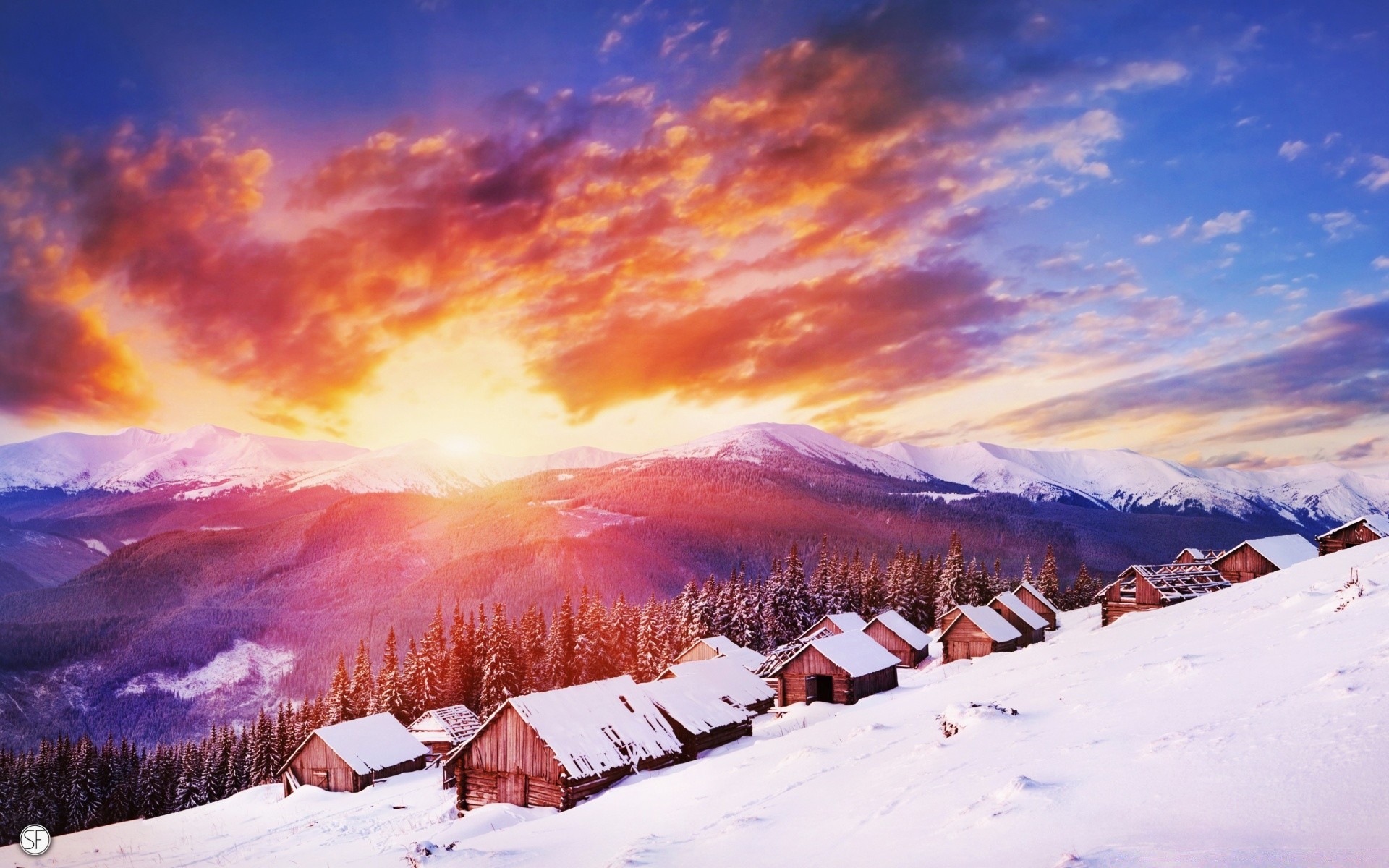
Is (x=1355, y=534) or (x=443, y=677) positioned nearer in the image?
(x=1355, y=534)

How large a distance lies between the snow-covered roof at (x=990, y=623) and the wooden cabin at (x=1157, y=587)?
8219 mm

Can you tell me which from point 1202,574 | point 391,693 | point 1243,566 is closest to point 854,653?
point 1202,574

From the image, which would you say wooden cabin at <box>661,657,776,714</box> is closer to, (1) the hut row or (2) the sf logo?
(2) the sf logo

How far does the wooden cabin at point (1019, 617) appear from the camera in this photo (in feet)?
230

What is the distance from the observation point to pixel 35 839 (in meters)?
17.5

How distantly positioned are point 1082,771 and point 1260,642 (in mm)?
10834

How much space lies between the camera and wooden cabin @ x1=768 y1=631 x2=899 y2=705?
167 feet

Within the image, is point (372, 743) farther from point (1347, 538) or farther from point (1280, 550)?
point (1347, 538)

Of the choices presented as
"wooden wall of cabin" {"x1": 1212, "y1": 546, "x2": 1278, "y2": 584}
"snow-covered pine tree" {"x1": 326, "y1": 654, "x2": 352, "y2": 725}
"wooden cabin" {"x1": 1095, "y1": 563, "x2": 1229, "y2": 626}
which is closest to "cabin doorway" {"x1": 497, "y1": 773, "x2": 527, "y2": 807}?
"snow-covered pine tree" {"x1": 326, "y1": 654, "x2": 352, "y2": 725}

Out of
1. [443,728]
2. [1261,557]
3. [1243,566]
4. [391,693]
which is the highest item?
[1261,557]

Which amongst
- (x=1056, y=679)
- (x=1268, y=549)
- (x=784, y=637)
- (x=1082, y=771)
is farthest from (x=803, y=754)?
(x=784, y=637)

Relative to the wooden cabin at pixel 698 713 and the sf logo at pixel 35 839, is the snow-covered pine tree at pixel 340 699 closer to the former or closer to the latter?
the wooden cabin at pixel 698 713

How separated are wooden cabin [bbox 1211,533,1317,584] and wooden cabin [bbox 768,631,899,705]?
3023cm

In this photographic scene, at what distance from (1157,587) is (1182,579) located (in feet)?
9.97
